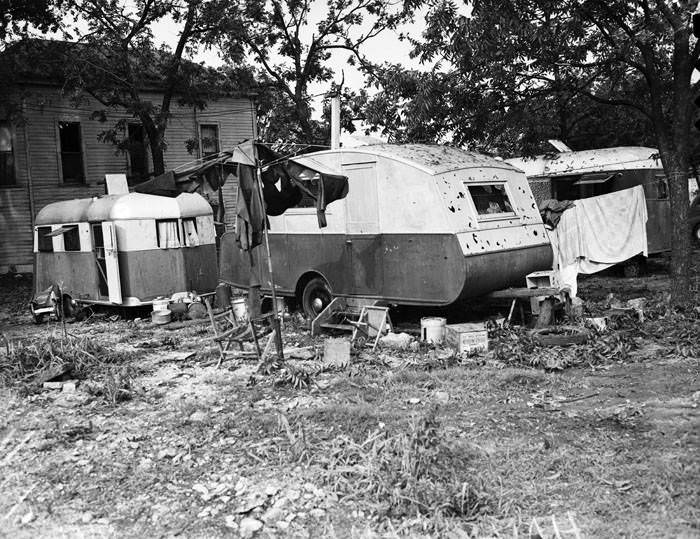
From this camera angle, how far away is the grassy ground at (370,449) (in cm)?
432

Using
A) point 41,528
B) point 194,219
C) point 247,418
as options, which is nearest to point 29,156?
point 194,219

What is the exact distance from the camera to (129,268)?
12805 millimetres

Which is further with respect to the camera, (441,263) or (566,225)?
(566,225)

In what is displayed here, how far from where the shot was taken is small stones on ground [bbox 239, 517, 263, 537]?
4265 mm

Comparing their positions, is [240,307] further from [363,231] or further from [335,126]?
[335,126]

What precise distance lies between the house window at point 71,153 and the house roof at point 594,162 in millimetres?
13658

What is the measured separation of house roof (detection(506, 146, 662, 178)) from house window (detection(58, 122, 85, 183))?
1366cm

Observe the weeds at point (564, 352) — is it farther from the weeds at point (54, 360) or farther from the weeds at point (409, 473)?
the weeds at point (54, 360)

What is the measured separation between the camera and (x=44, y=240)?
14.3 m

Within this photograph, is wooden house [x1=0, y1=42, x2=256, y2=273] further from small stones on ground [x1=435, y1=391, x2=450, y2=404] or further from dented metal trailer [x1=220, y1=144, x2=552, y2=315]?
small stones on ground [x1=435, y1=391, x2=450, y2=404]

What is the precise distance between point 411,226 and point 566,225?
5.76 meters

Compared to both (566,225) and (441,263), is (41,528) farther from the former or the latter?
(566,225)

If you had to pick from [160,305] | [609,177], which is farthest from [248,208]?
[609,177]

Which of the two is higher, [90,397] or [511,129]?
[511,129]
